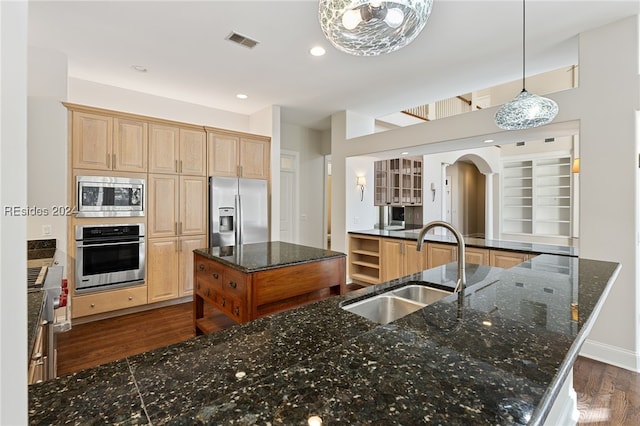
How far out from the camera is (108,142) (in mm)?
3479

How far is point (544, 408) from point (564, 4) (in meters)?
3.03

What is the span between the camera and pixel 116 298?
354 centimetres

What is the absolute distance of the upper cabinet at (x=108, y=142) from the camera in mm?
3307

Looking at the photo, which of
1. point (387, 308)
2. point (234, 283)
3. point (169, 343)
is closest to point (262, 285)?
point (234, 283)

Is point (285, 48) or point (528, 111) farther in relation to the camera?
point (285, 48)

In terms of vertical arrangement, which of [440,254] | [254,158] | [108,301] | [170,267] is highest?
[254,158]

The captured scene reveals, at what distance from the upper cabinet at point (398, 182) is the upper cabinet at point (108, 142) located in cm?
398

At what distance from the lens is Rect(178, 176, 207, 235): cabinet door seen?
4012 mm

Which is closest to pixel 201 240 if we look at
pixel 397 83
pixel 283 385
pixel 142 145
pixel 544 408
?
pixel 142 145

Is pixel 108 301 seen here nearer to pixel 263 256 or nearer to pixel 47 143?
pixel 47 143

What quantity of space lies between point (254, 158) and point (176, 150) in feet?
3.67

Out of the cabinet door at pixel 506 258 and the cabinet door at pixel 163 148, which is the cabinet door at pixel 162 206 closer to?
the cabinet door at pixel 163 148

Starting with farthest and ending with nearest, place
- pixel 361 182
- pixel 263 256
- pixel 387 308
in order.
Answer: pixel 361 182 → pixel 263 256 → pixel 387 308

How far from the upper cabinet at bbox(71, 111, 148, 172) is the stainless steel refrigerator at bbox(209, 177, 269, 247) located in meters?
0.94
